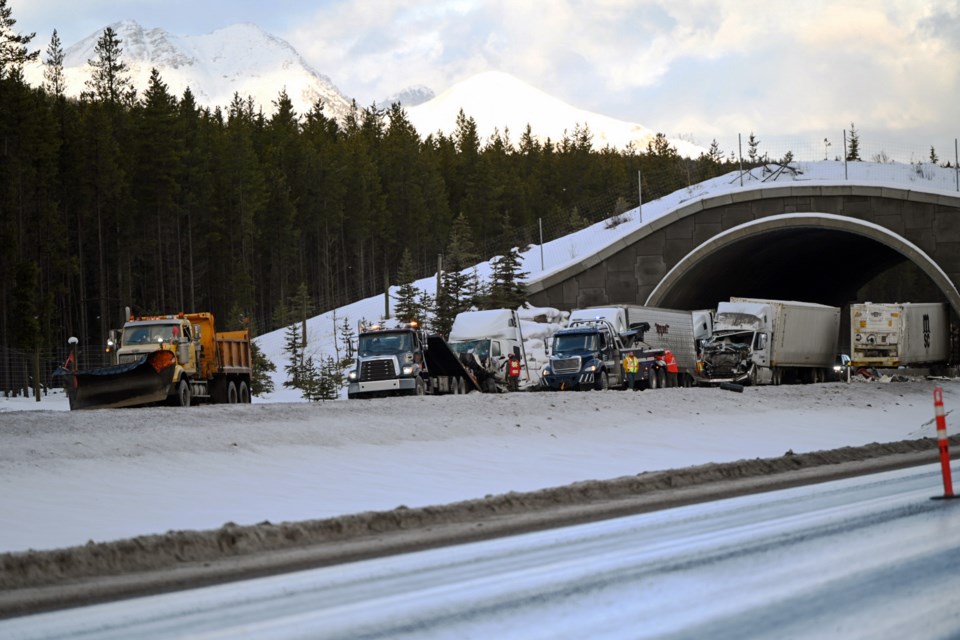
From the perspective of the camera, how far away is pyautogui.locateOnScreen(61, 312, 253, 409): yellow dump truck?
30.5 m

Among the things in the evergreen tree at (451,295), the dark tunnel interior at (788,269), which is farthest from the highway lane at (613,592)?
the evergreen tree at (451,295)

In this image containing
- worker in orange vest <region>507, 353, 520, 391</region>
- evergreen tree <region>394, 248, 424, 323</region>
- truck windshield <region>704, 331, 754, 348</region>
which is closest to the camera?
worker in orange vest <region>507, 353, 520, 391</region>

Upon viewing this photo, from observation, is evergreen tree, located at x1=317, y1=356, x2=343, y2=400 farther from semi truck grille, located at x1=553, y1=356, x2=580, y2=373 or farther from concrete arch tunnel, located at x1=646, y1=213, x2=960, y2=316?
concrete arch tunnel, located at x1=646, y1=213, x2=960, y2=316

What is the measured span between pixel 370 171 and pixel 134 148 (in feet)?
120

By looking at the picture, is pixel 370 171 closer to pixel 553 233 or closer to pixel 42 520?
pixel 553 233

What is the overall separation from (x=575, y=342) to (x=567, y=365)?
40.4 inches

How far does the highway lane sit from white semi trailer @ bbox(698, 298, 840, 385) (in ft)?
122

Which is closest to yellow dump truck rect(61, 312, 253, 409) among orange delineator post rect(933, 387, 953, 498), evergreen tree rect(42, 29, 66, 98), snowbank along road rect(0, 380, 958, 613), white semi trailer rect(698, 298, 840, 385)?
snowbank along road rect(0, 380, 958, 613)

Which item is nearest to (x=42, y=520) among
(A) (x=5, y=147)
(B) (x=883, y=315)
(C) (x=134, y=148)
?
(B) (x=883, y=315)

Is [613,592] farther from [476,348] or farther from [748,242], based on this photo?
[748,242]

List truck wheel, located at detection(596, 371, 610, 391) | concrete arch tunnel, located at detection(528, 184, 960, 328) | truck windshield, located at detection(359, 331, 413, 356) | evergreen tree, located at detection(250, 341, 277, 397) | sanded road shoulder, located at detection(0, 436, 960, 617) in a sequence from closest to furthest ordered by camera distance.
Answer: sanded road shoulder, located at detection(0, 436, 960, 617)
truck windshield, located at detection(359, 331, 413, 356)
truck wheel, located at detection(596, 371, 610, 391)
concrete arch tunnel, located at detection(528, 184, 960, 328)
evergreen tree, located at detection(250, 341, 277, 397)

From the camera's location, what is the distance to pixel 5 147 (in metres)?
68.2

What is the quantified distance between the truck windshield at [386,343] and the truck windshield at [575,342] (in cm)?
635

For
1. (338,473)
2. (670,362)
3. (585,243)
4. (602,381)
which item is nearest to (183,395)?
(602,381)
